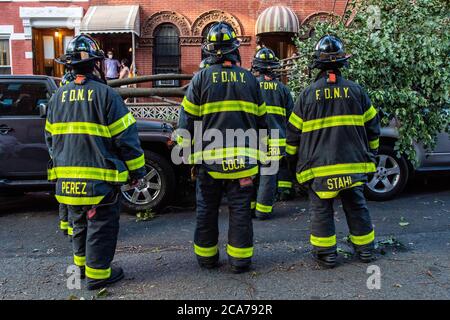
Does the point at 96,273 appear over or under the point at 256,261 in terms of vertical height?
over

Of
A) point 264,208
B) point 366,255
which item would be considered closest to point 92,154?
point 366,255

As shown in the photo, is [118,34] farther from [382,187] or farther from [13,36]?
[382,187]

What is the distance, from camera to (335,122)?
383 centimetres

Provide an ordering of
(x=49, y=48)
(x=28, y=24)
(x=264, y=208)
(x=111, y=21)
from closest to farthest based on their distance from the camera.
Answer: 1. (x=264, y=208)
2. (x=111, y=21)
3. (x=28, y=24)
4. (x=49, y=48)

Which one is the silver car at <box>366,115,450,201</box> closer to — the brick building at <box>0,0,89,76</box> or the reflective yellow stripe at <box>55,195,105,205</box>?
the reflective yellow stripe at <box>55,195,105,205</box>

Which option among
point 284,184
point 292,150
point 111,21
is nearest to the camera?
point 292,150

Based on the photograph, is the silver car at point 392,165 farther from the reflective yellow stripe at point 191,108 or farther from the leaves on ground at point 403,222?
the reflective yellow stripe at point 191,108

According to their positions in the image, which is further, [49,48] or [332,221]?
[49,48]

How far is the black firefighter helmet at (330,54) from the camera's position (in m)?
3.90

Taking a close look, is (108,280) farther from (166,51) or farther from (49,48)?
(49,48)

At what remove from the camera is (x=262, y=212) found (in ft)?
18.0

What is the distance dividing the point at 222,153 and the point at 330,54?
1.30 metres

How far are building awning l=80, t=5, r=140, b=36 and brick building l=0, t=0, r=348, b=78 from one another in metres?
0.03

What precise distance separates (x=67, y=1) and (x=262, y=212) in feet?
43.1
